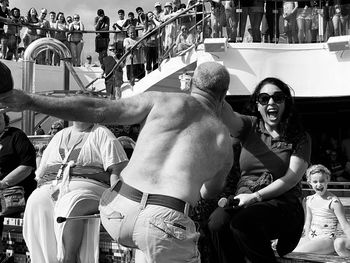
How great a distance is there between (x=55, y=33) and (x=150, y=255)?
15086 millimetres

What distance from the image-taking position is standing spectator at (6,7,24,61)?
679 inches

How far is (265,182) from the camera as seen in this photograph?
400 centimetres

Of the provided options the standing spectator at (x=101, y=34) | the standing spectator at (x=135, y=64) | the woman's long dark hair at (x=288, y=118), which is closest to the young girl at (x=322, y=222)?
the woman's long dark hair at (x=288, y=118)

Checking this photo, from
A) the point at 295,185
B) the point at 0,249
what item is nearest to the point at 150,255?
the point at 295,185

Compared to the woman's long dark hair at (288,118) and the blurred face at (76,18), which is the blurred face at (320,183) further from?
the blurred face at (76,18)

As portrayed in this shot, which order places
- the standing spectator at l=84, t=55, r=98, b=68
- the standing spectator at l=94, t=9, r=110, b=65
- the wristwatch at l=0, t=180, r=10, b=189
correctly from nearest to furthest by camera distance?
the wristwatch at l=0, t=180, r=10, b=189 → the standing spectator at l=94, t=9, r=110, b=65 → the standing spectator at l=84, t=55, r=98, b=68

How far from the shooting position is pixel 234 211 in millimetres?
3916

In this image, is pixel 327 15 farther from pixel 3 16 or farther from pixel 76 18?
pixel 3 16

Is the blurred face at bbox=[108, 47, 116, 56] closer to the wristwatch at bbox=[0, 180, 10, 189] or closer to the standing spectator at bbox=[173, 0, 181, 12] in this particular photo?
the standing spectator at bbox=[173, 0, 181, 12]

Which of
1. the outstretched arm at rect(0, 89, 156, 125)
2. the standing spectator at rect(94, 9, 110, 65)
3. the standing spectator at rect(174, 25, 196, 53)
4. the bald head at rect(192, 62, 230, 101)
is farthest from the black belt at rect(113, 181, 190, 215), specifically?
the standing spectator at rect(94, 9, 110, 65)

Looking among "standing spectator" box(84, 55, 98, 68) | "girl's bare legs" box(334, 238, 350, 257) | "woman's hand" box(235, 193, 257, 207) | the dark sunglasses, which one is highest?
"standing spectator" box(84, 55, 98, 68)

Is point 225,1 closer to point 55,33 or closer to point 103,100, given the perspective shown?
point 55,33

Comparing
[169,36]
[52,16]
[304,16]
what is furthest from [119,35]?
[304,16]

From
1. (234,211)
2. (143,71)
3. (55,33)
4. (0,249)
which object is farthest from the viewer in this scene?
(55,33)
